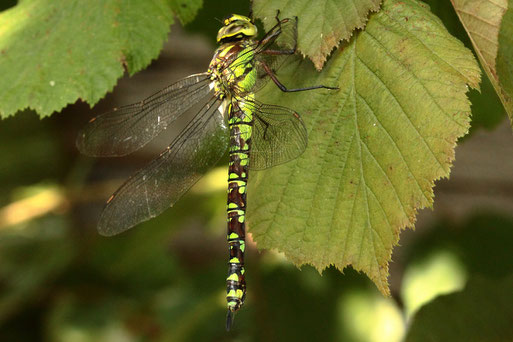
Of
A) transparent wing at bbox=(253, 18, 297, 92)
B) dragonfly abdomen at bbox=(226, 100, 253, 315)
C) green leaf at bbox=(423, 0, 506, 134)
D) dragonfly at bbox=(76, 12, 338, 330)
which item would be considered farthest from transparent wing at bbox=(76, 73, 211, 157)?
green leaf at bbox=(423, 0, 506, 134)

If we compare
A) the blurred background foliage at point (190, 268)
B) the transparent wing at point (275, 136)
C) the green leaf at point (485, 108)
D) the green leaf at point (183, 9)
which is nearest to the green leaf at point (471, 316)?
the blurred background foliage at point (190, 268)

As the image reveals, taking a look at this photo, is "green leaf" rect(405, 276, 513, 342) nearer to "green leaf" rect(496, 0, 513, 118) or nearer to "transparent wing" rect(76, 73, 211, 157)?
"green leaf" rect(496, 0, 513, 118)

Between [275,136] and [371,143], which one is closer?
[371,143]

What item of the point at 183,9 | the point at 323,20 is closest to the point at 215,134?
the point at 183,9

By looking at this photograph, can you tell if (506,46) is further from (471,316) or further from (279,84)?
(471,316)

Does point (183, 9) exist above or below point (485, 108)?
above

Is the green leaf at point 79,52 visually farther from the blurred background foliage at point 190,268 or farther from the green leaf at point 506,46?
the green leaf at point 506,46
